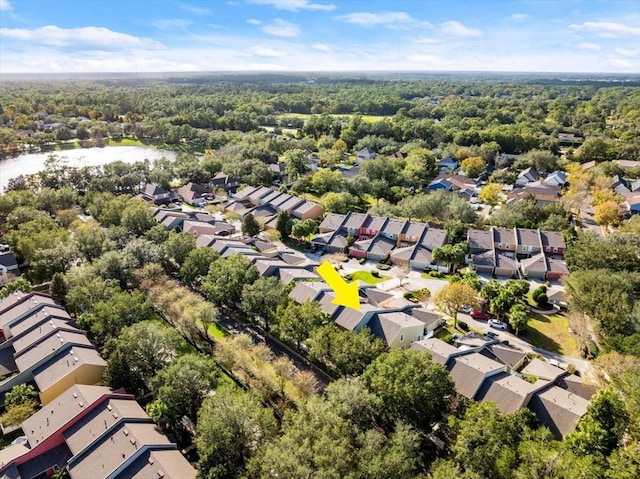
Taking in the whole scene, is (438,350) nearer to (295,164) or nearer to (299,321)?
(299,321)

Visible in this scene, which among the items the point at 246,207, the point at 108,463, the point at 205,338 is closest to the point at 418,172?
the point at 246,207

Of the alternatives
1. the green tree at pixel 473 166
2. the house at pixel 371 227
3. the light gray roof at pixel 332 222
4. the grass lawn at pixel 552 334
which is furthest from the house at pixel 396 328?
the green tree at pixel 473 166

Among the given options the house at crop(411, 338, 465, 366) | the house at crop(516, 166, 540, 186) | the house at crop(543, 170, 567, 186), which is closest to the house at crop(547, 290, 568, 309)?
the house at crop(411, 338, 465, 366)

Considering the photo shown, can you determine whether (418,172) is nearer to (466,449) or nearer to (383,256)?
(383,256)

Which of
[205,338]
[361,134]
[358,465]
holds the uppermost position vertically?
[361,134]

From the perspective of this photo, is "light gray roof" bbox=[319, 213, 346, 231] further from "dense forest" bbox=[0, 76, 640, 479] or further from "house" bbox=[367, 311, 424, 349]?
"house" bbox=[367, 311, 424, 349]
